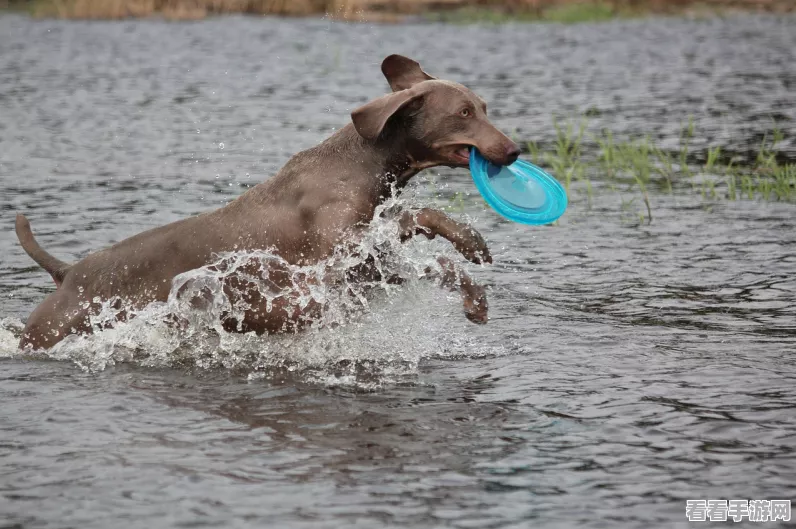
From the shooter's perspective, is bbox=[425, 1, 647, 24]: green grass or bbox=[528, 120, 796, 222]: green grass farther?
bbox=[425, 1, 647, 24]: green grass

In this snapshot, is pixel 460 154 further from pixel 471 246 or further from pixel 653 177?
pixel 653 177

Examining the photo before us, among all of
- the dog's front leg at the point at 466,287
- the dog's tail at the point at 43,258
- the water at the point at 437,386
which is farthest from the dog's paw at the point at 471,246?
the dog's tail at the point at 43,258

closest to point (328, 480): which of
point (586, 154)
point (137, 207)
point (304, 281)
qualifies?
point (304, 281)

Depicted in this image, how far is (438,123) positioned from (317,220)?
0.98 metres

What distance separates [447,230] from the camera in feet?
24.7

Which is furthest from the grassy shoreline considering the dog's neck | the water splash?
the dog's neck

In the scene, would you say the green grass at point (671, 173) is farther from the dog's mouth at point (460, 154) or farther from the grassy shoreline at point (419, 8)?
the grassy shoreline at point (419, 8)

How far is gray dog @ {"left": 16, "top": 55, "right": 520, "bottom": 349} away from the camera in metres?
7.61

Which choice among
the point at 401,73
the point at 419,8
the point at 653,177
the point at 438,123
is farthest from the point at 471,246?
the point at 419,8

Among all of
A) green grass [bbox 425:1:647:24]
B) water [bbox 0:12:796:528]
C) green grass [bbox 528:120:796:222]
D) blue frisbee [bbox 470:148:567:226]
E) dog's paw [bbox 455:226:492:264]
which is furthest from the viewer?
green grass [bbox 425:1:647:24]

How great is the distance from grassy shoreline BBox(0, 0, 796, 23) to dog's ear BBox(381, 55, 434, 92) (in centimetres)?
2964

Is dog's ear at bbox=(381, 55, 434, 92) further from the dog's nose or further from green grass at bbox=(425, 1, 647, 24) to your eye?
green grass at bbox=(425, 1, 647, 24)

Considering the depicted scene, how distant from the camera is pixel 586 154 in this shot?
16.9 meters

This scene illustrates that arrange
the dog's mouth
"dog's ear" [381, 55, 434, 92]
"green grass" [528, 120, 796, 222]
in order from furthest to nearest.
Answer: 1. "green grass" [528, 120, 796, 222]
2. "dog's ear" [381, 55, 434, 92]
3. the dog's mouth
